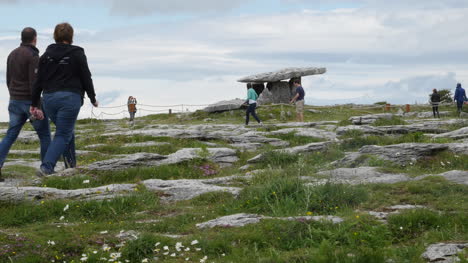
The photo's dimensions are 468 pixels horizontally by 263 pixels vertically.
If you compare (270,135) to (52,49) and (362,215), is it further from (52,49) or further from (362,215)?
(362,215)

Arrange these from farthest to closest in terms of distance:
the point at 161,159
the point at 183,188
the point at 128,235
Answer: the point at 161,159 → the point at 183,188 → the point at 128,235

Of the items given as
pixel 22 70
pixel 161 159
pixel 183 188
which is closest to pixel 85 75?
pixel 22 70

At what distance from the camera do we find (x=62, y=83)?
1025 cm

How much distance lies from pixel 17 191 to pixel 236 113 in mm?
26383

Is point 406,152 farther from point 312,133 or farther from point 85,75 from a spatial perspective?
point 312,133

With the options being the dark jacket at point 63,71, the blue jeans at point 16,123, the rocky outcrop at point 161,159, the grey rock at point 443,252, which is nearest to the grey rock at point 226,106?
the rocky outcrop at point 161,159

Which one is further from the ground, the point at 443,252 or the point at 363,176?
the point at 363,176

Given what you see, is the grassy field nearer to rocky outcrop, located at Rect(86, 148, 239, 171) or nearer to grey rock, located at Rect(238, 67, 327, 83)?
rocky outcrop, located at Rect(86, 148, 239, 171)

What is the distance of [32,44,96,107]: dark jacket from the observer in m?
10.2

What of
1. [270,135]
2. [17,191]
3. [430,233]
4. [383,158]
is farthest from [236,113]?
[430,233]

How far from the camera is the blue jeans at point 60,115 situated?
404 inches

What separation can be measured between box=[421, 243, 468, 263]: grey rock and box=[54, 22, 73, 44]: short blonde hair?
7.26 meters

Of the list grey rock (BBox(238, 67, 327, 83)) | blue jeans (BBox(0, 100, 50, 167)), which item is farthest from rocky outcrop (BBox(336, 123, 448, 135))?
grey rock (BBox(238, 67, 327, 83))

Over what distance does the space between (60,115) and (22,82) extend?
1428 mm
